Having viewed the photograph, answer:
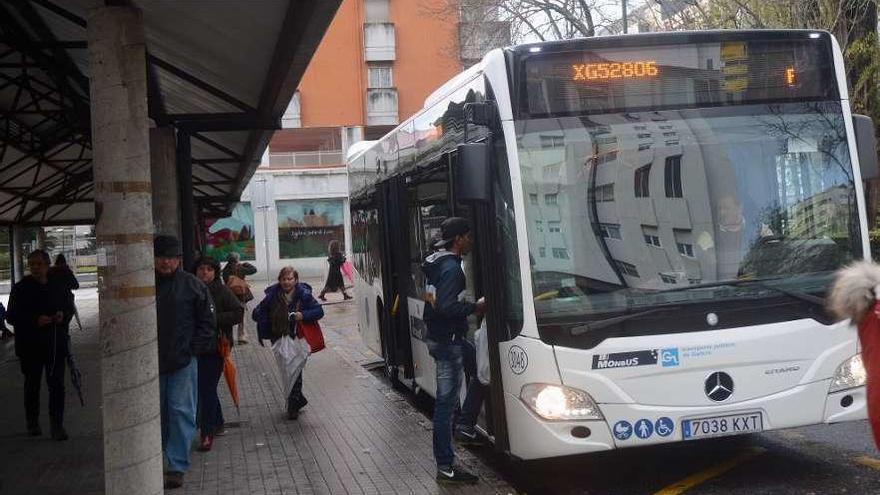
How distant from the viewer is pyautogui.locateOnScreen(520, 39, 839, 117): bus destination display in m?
6.61

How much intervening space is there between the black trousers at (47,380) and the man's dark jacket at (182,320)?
247 centimetres

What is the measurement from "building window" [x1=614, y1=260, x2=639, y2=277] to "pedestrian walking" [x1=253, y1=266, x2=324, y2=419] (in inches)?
165

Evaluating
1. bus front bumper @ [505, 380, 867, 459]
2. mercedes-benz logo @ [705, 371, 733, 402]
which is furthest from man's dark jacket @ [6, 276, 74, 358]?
mercedes-benz logo @ [705, 371, 733, 402]

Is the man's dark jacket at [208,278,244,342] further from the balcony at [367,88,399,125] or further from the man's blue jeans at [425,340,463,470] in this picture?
the balcony at [367,88,399,125]

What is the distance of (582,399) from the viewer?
20.7 feet

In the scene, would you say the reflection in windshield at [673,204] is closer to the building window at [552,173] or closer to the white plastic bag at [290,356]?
the building window at [552,173]

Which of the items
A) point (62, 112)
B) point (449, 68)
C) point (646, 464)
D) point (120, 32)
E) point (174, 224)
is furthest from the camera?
point (449, 68)

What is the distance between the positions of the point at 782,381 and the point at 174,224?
6.35 meters

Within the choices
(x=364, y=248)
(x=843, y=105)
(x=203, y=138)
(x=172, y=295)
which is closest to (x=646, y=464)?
(x=843, y=105)

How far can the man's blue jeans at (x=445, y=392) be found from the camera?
23.1 ft

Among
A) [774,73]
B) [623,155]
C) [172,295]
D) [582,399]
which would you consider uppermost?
[774,73]

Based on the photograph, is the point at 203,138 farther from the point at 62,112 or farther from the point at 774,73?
the point at 774,73

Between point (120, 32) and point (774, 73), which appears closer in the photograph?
point (120, 32)

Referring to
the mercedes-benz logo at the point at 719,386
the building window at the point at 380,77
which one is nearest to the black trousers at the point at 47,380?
the mercedes-benz logo at the point at 719,386
